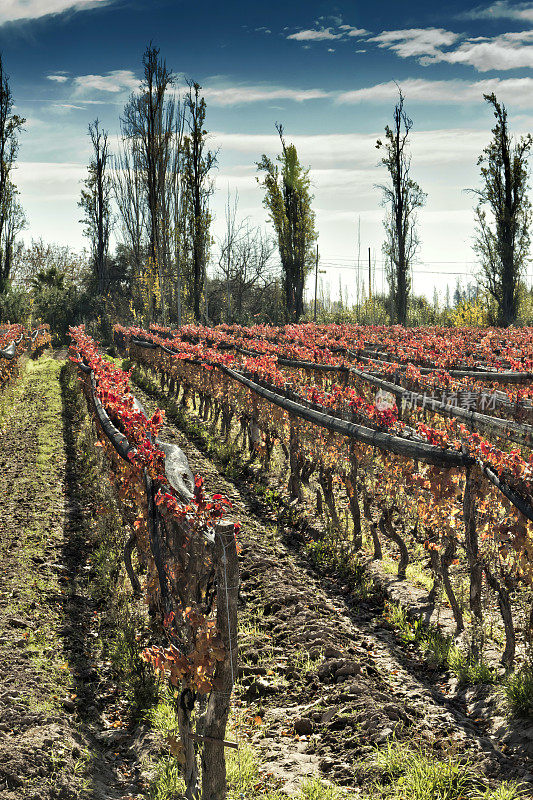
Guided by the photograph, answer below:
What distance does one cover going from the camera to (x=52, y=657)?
13.9ft

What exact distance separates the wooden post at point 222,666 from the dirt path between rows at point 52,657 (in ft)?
2.16

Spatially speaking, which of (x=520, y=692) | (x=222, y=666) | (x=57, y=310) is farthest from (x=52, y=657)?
(x=57, y=310)

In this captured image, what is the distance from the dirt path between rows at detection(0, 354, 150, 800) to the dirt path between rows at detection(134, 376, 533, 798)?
84 cm

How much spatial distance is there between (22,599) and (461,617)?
3283mm

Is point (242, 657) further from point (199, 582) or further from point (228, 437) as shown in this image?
point (228, 437)

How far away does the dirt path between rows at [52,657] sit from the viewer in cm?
315

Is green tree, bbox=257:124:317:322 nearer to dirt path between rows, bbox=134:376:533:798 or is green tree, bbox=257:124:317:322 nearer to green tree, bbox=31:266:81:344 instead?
green tree, bbox=31:266:81:344

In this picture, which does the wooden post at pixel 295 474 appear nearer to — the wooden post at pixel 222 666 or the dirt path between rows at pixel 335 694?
the dirt path between rows at pixel 335 694

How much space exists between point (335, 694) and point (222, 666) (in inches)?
51.8

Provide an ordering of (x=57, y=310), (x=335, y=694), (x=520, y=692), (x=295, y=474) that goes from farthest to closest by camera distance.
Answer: (x=57, y=310), (x=295, y=474), (x=335, y=694), (x=520, y=692)

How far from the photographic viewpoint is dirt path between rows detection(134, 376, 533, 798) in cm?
325

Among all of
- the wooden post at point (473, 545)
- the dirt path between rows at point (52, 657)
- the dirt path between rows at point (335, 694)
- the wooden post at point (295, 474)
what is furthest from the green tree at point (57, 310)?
the wooden post at point (473, 545)

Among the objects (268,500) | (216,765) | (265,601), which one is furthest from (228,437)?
(216,765)

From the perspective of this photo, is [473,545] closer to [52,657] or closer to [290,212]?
[52,657]
